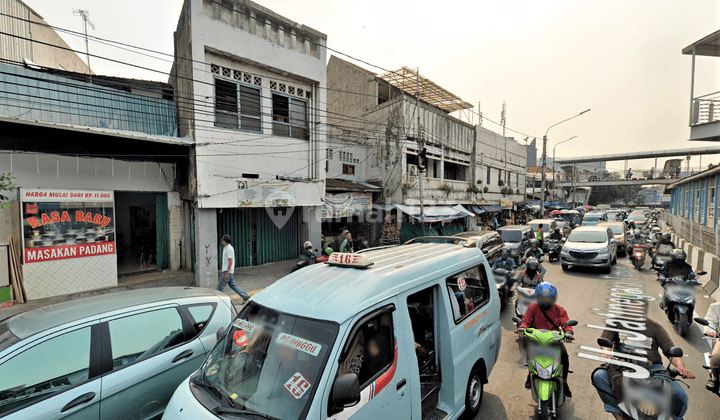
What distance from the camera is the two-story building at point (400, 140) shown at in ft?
55.3

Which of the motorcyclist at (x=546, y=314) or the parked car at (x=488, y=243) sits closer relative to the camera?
the motorcyclist at (x=546, y=314)

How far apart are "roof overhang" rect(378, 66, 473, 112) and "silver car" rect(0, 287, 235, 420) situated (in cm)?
1590

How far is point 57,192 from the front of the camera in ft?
26.9

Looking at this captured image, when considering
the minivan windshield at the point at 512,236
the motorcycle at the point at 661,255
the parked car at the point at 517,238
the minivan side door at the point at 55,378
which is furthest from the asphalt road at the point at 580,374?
the minivan windshield at the point at 512,236

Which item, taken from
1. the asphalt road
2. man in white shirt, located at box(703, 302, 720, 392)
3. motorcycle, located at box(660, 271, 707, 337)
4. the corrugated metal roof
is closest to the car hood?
the asphalt road

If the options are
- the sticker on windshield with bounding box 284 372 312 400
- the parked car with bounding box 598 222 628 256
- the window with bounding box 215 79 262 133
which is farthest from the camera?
the parked car with bounding box 598 222 628 256

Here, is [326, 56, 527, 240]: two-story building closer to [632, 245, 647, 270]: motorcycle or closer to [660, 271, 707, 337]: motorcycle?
[632, 245, 647, 270]: motorcycle

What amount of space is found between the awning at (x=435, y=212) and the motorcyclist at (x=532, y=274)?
9151 millimetres

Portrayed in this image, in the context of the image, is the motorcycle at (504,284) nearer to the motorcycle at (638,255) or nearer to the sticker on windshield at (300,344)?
the sticker on windshield at (300,344)

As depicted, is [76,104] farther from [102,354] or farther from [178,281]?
[102,354]

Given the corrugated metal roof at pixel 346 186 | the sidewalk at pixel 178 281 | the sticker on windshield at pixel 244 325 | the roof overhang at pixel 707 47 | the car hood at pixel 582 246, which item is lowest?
the sidewalk at pixel 178 281

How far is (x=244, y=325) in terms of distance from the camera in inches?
109

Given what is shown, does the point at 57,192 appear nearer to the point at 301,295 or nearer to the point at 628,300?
the point at 301,295

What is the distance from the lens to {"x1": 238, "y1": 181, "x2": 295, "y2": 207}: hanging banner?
34.1ft
